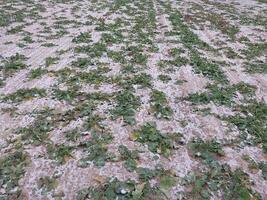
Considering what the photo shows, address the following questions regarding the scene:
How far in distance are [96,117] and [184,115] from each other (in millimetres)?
1662

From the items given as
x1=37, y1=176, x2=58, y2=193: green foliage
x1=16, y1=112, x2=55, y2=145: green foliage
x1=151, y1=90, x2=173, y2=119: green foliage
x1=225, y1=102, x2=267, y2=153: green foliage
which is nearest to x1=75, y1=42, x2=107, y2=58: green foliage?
x1=151, y1=90, x2=173, y2=119: green foliage

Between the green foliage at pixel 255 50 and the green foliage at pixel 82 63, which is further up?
the green foliage at pixel 82 63

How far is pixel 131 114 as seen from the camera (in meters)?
6.55

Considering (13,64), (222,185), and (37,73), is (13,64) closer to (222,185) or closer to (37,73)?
(37,73)

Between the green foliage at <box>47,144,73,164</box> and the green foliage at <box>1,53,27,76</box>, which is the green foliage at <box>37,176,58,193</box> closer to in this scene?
the green foliage at <box>47,144,73,164</box>

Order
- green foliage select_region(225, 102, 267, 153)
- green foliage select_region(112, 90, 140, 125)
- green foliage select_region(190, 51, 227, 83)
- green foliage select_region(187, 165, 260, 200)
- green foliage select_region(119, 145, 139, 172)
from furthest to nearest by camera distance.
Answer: green foliage select_region(190, 51, 227, 83)
green foliage select_region(112, 90, 140, 125)
green foliage select_region(225, 102, 267, 153)
green foliage select_region(119, 145, 139, 172)
green foliage select_region(187, 165, 260, 200)

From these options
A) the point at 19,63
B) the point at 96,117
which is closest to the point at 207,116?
A: the point at 96,117

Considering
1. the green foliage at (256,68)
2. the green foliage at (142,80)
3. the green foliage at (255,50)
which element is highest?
the green foliage at (142,80)

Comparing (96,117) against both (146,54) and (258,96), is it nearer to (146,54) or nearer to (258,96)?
(258,96)

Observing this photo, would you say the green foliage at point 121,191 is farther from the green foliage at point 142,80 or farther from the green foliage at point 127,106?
the green foliage at point 142,80

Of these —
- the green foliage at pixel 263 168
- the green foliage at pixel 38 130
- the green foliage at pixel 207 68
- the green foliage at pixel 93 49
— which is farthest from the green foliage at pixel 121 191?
the green foliage at pixel 93 49

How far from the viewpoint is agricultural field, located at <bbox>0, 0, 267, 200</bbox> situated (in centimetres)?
479

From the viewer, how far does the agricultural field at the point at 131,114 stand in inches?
189

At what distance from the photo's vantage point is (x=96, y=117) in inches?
251
